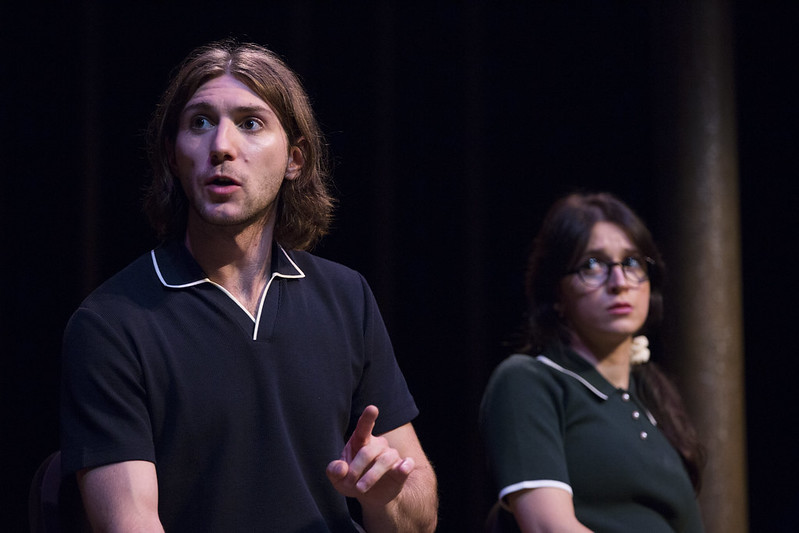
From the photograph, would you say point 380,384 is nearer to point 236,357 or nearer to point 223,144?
point 236,357

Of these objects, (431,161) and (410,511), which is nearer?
(410,511)

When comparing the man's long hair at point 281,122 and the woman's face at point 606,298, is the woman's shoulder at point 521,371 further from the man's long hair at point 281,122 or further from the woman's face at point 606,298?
the man's long hair at point 281,122

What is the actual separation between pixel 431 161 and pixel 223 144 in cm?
136

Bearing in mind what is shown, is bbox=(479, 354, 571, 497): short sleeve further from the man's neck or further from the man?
the man's neck

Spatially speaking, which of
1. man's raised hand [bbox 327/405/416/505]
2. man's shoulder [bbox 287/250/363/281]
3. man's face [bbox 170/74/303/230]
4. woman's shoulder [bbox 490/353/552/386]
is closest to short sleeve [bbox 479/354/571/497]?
woman's shoulder [bbox 490/353/552/386]

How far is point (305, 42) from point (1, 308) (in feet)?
3.53

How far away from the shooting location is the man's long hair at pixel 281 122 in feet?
4.99

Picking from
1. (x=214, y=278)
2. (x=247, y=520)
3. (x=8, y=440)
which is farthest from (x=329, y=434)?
(x=8, y=440)

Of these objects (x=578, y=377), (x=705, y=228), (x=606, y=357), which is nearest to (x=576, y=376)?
(x=578, y=377)

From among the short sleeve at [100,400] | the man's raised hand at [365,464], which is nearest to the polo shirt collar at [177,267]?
the short sleeve at [100,400]

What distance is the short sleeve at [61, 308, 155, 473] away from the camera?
1.29 metres

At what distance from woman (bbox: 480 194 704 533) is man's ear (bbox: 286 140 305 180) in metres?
0.71

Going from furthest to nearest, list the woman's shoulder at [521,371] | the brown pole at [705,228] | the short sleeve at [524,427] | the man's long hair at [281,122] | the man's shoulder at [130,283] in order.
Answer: the brown pole at [705,228] → the woman's shoulder at [521,371] → the short sleeve at [524,427] → the man's long hair at [281,122] → the man's shoulder at [130,283]

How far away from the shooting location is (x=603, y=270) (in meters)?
2.14
